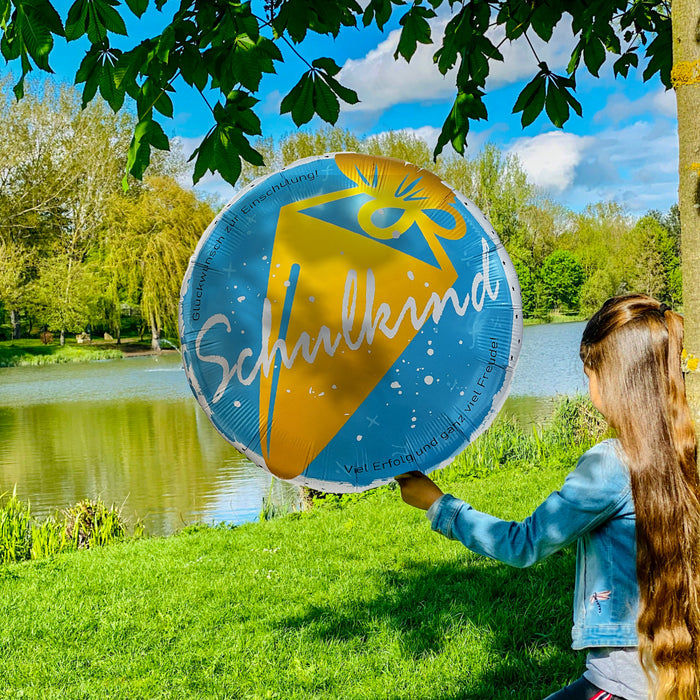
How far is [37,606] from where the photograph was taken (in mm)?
3820

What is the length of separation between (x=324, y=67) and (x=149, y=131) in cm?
62

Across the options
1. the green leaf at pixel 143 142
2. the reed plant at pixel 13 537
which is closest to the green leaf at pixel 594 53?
the green leaf at pixel 143 142

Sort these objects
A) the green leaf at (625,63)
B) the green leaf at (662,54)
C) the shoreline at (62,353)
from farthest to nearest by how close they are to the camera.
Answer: the shoreline at (62,353)
the green leaf at (625,63)
the green leaf at (662,54)

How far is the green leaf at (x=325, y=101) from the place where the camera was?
90.7 inches

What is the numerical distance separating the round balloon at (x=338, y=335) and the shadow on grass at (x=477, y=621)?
53.2 inches

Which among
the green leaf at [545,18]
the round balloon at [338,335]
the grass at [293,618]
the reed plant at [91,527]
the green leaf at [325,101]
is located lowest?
the reed plant at [91,527]

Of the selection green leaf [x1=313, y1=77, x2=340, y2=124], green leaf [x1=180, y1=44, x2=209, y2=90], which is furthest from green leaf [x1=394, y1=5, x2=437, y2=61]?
green leaf [x1=180, y1=44, x2=209, y2=90]

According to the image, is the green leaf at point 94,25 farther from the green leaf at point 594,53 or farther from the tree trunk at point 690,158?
the green leaf at point 594,53

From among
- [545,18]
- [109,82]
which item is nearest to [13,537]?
[109,82]

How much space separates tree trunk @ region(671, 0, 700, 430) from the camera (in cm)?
126

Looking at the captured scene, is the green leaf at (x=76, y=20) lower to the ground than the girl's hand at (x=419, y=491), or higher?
higher

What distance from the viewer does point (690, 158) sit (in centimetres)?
129

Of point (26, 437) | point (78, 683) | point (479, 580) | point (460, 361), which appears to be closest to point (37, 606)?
point (78, 683)

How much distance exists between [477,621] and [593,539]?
1959 mm
